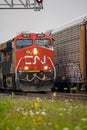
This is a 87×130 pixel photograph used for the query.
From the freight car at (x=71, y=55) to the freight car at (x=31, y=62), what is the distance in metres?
0.72

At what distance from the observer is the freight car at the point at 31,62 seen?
94.1 feet

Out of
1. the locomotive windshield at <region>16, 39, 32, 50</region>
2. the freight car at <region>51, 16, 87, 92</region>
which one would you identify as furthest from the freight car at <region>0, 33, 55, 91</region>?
the freight car at <region>51, 16, 87, 92</region>

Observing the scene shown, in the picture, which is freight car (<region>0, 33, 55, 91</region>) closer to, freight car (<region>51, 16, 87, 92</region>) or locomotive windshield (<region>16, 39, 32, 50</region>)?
locomotive windshield (<region>16, 39, 32, 50</region>)

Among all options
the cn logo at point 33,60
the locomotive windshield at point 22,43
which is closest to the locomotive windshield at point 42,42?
the locomotive windshield at point 22,43

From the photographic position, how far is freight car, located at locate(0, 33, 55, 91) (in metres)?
28.7

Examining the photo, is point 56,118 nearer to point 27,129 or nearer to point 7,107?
point 27,129

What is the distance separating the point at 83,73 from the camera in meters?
23.3

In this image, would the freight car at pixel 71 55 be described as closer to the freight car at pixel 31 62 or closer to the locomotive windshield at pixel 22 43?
the freight car at pixel 31 62

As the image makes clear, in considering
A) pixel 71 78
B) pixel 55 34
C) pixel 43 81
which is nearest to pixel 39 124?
pixel 71 78

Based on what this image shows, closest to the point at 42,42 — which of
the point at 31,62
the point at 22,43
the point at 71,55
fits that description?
the point at 22,43

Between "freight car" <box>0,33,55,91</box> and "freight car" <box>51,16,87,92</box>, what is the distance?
2.37ft

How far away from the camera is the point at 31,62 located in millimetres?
29188

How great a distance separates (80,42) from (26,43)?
6021 millimetres

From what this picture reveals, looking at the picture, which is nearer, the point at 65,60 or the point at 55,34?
the point at 65,60
